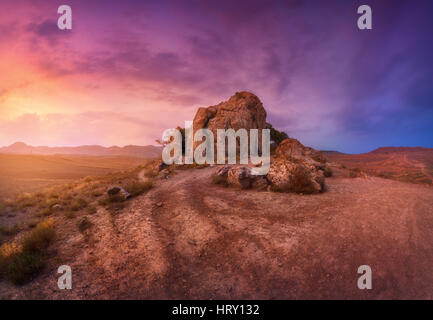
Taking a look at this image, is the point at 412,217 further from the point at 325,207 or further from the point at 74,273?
the point at 74,273

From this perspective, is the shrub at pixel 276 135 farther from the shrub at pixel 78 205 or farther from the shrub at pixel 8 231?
the shrub at pixel 8 231

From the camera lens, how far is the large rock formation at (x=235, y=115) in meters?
25.5

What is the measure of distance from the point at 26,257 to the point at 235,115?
23660mm

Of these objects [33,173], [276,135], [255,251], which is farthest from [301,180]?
[33,173]

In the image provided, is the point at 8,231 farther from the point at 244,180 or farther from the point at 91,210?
the point at 244,180

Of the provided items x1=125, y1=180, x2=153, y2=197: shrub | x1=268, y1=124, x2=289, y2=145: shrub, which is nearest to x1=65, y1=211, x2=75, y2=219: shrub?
x1=125, y1=180, x2=153, y2=197: shrub

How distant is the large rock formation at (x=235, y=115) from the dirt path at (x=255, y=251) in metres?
18.0

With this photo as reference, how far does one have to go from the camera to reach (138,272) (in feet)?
15.3

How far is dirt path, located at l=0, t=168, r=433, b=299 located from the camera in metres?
4.05

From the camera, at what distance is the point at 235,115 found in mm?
26000

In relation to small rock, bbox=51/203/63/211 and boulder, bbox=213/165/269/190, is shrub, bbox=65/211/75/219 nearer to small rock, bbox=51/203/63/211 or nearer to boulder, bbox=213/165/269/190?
small rock, bbox=51/203/63/211

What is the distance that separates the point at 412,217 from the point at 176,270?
7.85 m

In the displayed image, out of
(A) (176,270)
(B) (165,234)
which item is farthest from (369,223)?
(B) (165,234)

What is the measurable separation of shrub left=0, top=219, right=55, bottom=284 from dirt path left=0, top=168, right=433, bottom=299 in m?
0.31
